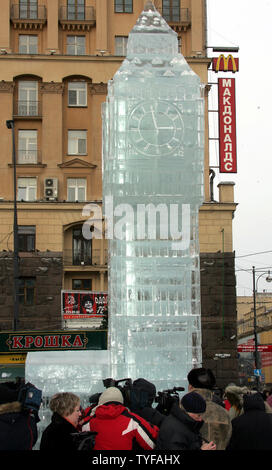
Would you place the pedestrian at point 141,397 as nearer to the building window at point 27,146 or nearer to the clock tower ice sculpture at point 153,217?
the clock tower ice sculpture at point 153,217

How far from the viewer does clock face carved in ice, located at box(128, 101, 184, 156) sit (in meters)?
A: 12.3

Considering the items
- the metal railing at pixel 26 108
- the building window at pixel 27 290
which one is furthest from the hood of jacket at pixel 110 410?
the metal railing at pixel 26 108

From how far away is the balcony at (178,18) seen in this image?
124 feet

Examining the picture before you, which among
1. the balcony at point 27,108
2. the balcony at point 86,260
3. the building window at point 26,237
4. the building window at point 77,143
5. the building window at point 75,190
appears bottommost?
the balcony at point 86,260

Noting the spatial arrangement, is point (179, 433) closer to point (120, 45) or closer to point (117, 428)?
point (117, 428)

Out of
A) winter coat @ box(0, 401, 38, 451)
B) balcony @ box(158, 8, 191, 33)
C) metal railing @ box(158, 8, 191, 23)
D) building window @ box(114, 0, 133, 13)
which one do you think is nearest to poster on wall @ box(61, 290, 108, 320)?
balcony @ box(158, 8, 191, 33)

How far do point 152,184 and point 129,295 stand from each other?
2.10 metres

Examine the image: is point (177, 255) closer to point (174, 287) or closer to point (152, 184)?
point (174, 287)

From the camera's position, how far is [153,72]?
12.6 metres

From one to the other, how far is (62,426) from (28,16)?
115ft

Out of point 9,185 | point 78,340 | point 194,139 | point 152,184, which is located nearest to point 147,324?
point 152,184

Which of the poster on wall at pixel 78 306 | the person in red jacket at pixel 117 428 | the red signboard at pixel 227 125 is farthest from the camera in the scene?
the red signboard at pixel 227 125

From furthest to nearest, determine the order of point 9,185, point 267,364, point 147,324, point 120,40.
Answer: point 267,364
point 120,40
point 9,185
point 147,324
